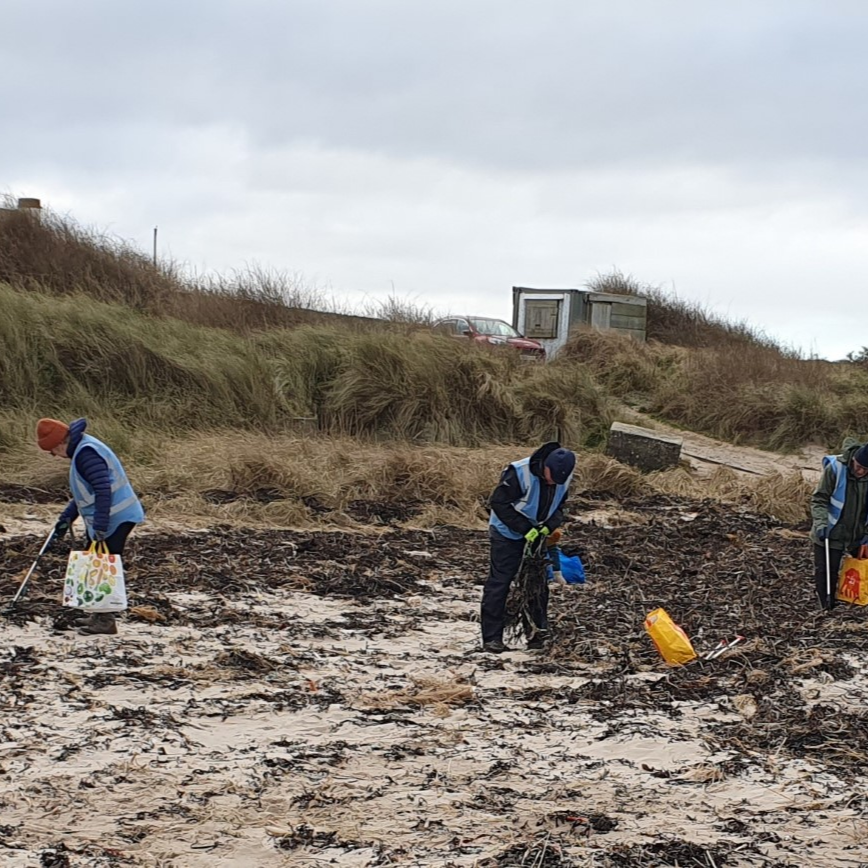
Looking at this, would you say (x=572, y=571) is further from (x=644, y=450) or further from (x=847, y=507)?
(x=644, y=450)

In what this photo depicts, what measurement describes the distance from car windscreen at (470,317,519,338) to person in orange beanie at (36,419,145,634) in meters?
16.2

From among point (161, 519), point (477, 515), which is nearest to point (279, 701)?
point (161, 519)

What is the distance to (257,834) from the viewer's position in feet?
16.2

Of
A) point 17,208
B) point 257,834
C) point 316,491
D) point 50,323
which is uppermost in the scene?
point 17,208

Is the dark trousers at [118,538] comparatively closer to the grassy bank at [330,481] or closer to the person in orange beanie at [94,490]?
the person in orange beanie at [94,490]

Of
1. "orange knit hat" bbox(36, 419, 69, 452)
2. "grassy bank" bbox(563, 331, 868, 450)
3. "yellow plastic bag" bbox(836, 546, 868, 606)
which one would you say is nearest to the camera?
"orange knit hat" bbox(36, 419, 69, 452)

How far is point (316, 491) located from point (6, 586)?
5.88 m

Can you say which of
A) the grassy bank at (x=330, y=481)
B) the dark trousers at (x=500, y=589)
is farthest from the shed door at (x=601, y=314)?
the dark trousers at (x=500, y=589)

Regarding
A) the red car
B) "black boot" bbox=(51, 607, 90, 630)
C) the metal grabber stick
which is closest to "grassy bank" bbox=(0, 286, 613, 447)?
the red car

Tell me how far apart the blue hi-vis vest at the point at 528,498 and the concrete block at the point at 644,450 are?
423 inches

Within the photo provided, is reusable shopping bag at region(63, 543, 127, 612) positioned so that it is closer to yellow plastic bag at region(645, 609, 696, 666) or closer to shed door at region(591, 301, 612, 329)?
yellow plastic bag at region(645, 609, 696, 666)

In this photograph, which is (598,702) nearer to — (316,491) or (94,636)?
(94,636)

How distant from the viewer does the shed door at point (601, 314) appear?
90.8ft

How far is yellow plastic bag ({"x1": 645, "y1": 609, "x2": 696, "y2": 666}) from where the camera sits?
7.72m
